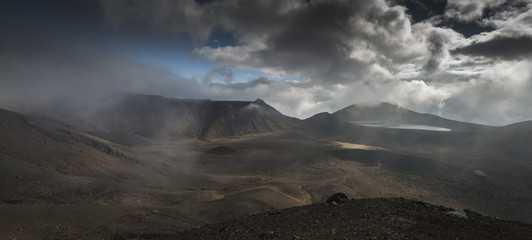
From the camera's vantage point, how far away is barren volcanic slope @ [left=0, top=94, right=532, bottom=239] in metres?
19.8

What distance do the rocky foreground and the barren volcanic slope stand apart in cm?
35

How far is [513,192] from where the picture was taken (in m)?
55.5

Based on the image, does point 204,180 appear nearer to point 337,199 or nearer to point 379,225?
point 337,199

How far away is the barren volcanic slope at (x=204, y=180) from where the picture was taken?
1983 cm

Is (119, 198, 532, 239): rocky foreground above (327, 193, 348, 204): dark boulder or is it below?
above

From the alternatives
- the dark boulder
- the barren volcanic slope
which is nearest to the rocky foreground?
the barren volcanic slope

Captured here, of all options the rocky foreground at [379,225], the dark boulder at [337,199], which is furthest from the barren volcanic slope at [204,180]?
the dark boulder at [337,199]

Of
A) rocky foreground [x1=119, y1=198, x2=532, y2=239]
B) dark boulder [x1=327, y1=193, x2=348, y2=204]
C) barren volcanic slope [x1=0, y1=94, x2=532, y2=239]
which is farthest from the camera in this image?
barren volcanic slope [x1=0, y1=94, x2=532, y2=239]

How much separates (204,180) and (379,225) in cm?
4855

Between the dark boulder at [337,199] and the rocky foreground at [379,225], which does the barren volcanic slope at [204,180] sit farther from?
the dark boulder at [337,199]

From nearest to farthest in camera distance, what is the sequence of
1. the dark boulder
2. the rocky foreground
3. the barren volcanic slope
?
the rocky foreground → the dark boulder → the barren volcanic slope

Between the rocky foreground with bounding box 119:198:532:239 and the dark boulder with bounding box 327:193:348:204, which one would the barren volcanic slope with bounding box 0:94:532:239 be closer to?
the rocky foreground with bounding box 119:198:532:239

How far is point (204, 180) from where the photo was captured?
54.4 meters

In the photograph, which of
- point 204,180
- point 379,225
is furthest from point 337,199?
point 204,180
